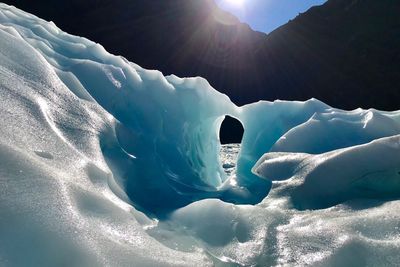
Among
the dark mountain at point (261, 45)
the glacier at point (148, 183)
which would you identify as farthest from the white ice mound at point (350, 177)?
the dark mountain at point (261, 45)

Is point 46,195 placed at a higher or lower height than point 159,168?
higher

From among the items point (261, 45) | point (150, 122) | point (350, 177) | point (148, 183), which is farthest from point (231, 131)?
point (350, 177)

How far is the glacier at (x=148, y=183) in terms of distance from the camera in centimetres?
117

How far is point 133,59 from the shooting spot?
26.4 metres

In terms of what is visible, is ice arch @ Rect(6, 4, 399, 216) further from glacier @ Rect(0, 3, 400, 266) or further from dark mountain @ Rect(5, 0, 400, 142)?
dark mountain @ Rect(5, 0, 400, 142)

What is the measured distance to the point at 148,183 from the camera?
2.54 meters

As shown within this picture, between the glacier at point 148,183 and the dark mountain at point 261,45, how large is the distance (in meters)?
22.5

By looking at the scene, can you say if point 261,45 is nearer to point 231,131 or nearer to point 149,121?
point 231,131

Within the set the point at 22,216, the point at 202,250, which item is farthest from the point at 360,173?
the point at 22,216

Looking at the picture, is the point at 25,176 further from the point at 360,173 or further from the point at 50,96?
the point at 360,173

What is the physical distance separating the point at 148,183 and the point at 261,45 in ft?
88.3

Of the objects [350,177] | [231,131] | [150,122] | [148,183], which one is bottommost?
[231,131]

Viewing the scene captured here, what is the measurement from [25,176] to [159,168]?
5.26ft

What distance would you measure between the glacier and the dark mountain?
2253 cm
